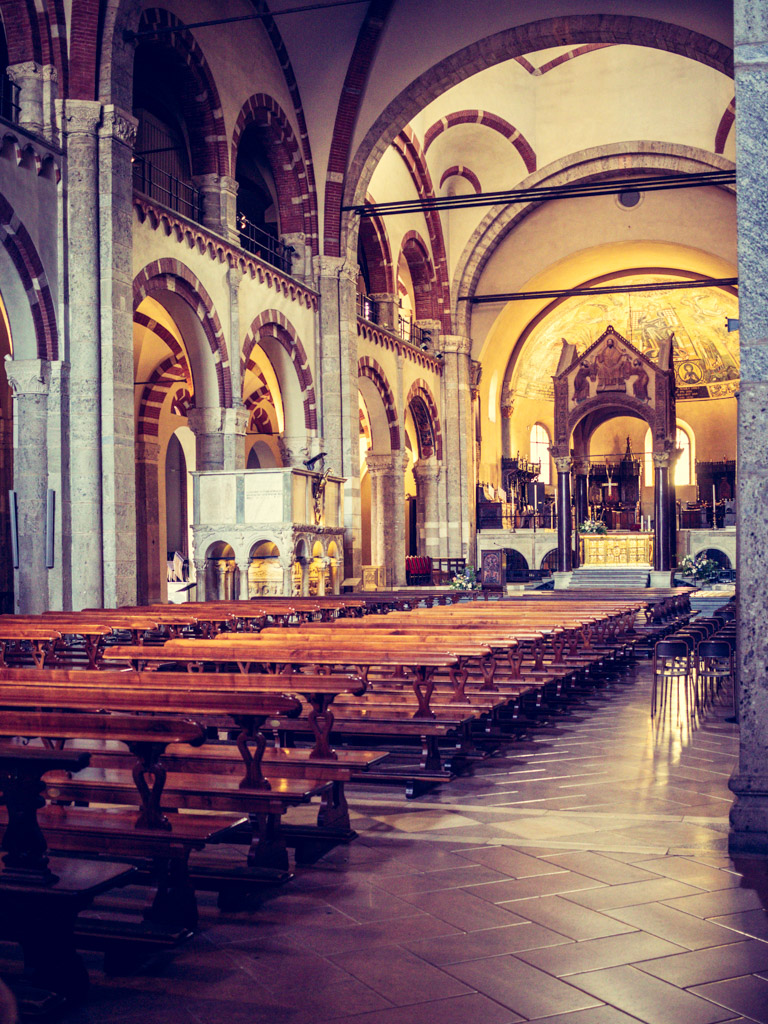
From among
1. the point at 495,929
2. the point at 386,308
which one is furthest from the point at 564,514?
the point at 495,929

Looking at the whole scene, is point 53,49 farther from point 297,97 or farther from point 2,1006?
point 2,1006

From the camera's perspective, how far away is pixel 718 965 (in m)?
3.32

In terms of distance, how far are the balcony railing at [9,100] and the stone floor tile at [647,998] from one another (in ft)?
41.6

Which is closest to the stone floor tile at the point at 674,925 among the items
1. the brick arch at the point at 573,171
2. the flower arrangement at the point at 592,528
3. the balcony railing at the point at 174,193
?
the balcony railing at the point at 174,193

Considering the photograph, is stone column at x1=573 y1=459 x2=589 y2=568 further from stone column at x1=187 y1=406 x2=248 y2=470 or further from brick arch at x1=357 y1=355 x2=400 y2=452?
stone column at x1=187 y1=406 x2=248 y2=470

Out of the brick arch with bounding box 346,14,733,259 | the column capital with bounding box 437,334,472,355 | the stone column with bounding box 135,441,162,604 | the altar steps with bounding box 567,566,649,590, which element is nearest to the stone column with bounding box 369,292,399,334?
the column capital with bounding box 437,334,472,355

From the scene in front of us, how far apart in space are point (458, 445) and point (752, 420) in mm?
27127

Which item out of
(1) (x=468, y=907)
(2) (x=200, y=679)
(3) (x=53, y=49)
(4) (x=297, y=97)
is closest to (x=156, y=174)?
(4) (x=297, y=97)

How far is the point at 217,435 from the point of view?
61.6 ft

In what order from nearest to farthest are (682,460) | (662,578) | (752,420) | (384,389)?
(752,420) → (662,578) → (384,389) → (682,460)

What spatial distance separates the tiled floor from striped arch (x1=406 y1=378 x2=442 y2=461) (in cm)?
2510

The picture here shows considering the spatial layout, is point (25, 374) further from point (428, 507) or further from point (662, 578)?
point (428, 507)

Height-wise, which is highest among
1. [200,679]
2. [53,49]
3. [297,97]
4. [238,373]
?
[297,97]

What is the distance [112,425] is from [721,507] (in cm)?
2585
